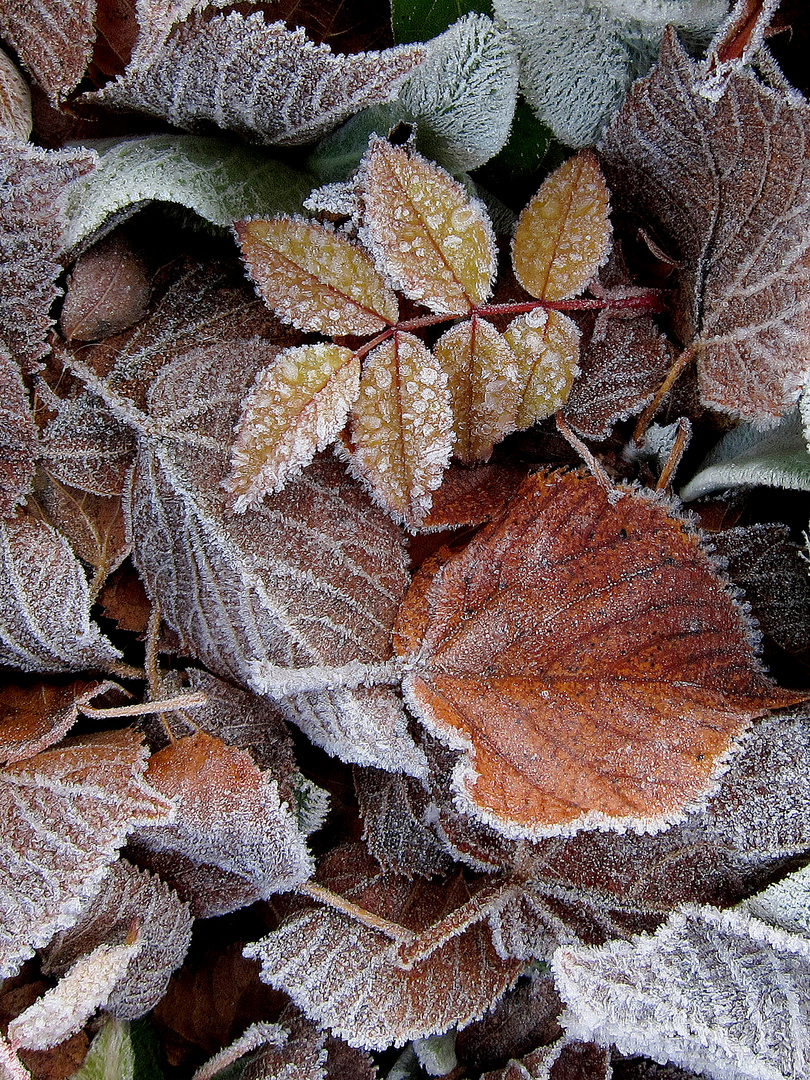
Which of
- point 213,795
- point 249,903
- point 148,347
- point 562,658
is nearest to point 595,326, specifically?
point 562,658

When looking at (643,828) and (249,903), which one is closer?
(643,828)

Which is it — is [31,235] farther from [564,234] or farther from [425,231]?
[564,234]

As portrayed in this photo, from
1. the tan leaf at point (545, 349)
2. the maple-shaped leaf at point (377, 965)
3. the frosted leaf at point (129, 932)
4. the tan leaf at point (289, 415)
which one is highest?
the tan leaf at point (545, 349)

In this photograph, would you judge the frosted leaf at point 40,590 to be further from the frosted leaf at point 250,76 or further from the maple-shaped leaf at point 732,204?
the maple-shaped leaf at point 732,204

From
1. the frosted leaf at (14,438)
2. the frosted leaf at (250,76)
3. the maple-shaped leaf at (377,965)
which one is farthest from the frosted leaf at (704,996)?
the frosted leaf at (250,76)

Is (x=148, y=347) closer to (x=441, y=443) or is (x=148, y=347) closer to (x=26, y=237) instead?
(x=26, y=237)
